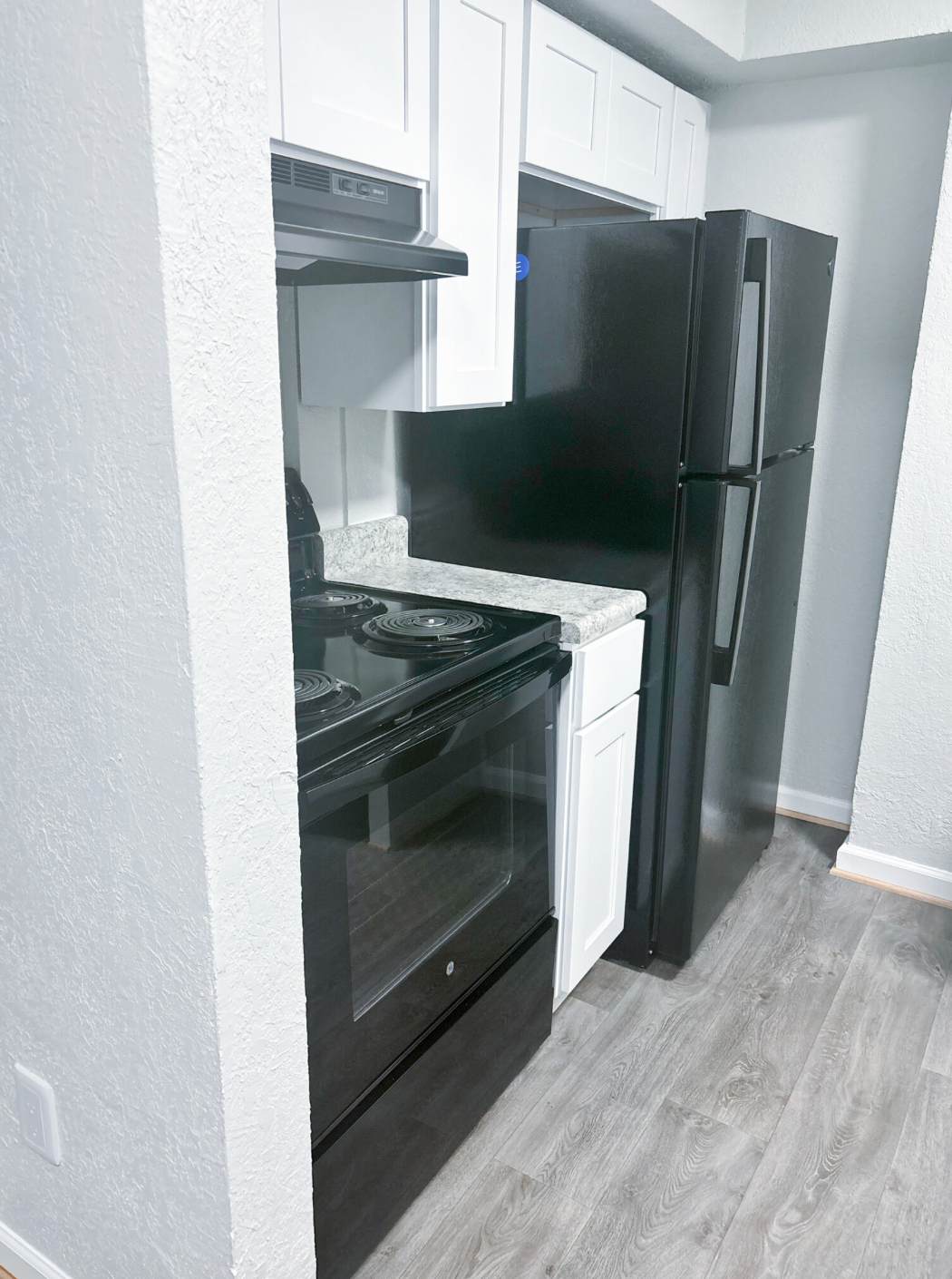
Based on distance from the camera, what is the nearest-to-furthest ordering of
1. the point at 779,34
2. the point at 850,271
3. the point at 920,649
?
the point at 779,34 → the point at 920,649 → the point at 850,271

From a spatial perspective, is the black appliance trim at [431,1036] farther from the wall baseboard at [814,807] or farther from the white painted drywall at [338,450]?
the wall baseboard at [814,807]

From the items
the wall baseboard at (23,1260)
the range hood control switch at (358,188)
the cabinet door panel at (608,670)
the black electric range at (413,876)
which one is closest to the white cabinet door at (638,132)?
the range hood control switch at (358,188)

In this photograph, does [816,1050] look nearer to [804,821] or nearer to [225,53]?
[804,821]

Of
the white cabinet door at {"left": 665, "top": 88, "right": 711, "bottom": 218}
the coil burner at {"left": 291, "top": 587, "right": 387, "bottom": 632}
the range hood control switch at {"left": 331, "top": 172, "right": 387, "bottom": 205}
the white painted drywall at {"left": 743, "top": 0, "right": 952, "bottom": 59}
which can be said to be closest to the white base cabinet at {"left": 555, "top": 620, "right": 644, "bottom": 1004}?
the coil burner at {"left": 291, "top": 587, "right": 387, "bottom": 632}

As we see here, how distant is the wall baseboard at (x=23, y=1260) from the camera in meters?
1.38

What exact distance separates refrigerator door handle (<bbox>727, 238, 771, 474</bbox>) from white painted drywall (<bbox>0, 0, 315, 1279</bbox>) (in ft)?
4.42

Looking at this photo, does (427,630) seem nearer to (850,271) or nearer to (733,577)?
(733,577)

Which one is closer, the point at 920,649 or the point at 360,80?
the point at 360,80

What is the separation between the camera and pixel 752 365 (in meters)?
2.03

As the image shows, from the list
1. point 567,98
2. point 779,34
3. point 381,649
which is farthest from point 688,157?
point 381,649

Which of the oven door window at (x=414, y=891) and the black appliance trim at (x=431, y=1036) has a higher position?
the oven door window at (x=414, y=891)

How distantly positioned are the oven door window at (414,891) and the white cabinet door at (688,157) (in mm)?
1607

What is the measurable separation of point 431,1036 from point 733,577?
45.8 inches

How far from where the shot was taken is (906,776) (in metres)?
2.69
